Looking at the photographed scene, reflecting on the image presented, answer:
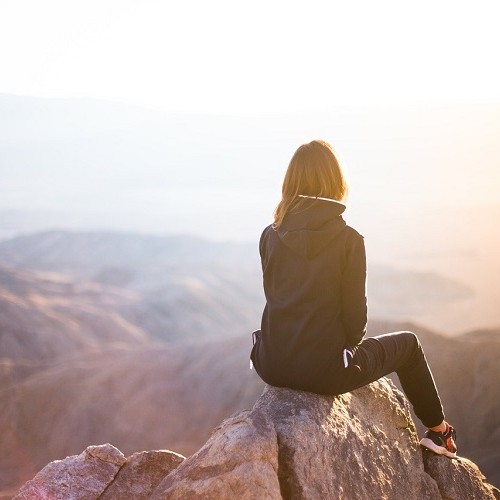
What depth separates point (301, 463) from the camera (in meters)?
4.15

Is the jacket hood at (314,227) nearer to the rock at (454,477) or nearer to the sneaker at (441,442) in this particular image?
the sneaker at (441,442)

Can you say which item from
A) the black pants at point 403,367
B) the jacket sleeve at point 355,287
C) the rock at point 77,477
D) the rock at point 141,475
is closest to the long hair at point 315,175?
the jacket sleeve at point 355,287

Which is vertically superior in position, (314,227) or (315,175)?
Result: (315,175)

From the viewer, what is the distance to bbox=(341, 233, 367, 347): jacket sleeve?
418 cm

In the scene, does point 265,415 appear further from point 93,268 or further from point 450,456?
point 93,268

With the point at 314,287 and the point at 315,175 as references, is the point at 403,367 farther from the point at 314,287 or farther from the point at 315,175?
the point at 315,175

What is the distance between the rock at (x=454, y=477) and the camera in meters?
5.21

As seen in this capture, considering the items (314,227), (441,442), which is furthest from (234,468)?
(441,442)

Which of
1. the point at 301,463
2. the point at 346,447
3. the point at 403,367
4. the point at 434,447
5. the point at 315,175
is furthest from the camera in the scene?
the point at 434,447

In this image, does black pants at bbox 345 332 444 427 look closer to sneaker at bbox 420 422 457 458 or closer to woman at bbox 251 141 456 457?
woman at bbox 251 141 456 457

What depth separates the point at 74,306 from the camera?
60.9m

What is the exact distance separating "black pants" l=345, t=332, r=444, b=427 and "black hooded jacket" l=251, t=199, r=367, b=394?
0.58 feet

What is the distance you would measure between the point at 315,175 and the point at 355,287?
71 cm

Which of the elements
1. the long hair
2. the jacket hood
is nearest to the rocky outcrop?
the jacket hood
